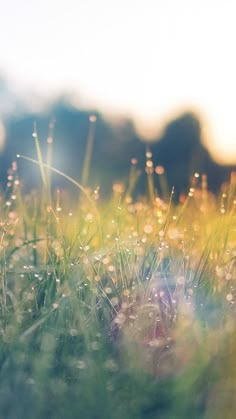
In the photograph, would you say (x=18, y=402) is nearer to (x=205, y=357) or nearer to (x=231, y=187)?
(x=205, y=357)

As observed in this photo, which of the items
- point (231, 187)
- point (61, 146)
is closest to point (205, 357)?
point (231, 187)

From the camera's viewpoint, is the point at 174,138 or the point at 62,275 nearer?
the point at 62,275

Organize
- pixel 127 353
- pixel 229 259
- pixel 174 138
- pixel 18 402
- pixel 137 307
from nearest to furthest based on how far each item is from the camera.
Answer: pixel 18 402 < pixel 127 353 < pixel 137 307 < pixel 229 259 < pixel 174 138

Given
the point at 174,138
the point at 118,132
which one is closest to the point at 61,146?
the point at 118,132

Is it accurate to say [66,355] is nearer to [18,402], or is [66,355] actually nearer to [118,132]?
[18,402]

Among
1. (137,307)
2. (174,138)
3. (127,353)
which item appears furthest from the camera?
(174,138)

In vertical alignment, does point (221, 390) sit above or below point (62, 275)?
below
